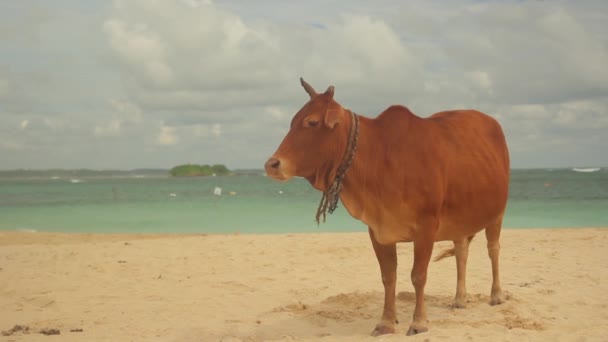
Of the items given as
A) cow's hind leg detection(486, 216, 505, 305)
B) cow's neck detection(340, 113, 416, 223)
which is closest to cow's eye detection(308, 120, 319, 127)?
cow's neck detection(340, 113, 416, 223)

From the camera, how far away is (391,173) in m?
4.67

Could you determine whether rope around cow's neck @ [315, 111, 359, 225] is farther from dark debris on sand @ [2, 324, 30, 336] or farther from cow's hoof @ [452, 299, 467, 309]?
dark debris on sand @ [2, 324, 30, 336]

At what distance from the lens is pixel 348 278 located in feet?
27.7

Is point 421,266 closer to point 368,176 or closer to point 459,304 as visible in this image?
point 368,176

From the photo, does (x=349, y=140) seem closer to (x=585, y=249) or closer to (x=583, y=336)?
(x=583, y=336)

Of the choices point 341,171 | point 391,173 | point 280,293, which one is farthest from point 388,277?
point 280,293

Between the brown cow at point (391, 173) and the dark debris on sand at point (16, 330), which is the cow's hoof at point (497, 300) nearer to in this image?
the brown cow at point (391, 173)

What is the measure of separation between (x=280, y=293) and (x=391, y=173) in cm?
338

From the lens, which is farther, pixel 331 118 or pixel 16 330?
pixel 16 330

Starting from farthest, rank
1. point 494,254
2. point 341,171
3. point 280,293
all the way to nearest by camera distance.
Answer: point 280,293 → point 494,254 → point 341,171

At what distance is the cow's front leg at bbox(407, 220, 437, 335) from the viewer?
468 centimetres

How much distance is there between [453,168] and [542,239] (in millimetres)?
8188

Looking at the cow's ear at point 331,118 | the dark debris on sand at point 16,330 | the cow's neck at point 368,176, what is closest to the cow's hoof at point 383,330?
the cow's neck at point 368,176

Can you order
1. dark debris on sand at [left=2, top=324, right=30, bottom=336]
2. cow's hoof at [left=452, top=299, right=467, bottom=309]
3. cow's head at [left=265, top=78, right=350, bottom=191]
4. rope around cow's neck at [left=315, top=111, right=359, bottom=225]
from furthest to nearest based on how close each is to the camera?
cow's hoof at [left=452, top=299, right=467, bottom=309]
dark debris on sand at [left=2, top=324, right=30, bottom=336]
rope around cow's neck at [left=315, top=111, right=359, bottom=225]
cow's head at [left=265, top=78, right=350, bottom=191]
